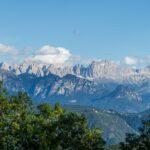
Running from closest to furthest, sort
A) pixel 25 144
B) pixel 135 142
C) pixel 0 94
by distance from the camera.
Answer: pixel 0 94
pixel 25 144
pixel 135 142

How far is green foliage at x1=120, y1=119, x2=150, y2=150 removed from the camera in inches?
3120

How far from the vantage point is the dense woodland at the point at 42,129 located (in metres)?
65.4

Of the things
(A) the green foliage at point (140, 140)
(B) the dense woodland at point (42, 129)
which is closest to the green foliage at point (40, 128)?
(B) the dense woodland at point (42, 129)

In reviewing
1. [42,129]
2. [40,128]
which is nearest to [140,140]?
[42,129]

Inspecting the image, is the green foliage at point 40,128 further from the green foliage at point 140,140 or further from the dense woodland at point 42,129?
the green foliage at point 140,140

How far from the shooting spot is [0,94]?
65750 millimetres

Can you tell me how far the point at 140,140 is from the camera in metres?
80.7

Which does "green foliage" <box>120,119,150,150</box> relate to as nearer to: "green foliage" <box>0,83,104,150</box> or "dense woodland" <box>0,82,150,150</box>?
"dense woodland" <box>0,82,150,150</box>

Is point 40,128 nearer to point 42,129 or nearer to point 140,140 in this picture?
point 42,129

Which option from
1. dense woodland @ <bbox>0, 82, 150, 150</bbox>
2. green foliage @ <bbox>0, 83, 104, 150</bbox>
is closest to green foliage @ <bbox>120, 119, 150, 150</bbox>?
dense woodland @ <bbox>0, 82, 150, 150</bbox>

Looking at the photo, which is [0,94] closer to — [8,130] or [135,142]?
[8,130]

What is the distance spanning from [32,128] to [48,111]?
5.14 meters

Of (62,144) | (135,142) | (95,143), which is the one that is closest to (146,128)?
(135,142)

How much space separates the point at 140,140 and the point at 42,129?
18.9 metres
